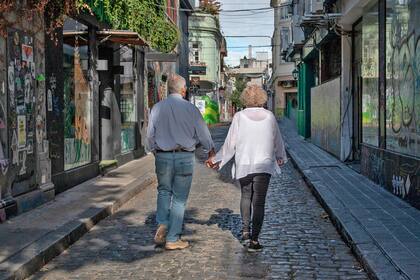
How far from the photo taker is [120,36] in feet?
43.6

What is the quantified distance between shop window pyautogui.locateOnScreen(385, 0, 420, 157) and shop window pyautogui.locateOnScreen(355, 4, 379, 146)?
111 cm

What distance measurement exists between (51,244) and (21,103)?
2790 mm

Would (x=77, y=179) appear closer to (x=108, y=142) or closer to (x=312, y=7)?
(x=108, y=142)

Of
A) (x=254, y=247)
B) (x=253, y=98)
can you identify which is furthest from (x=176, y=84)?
(x=254, y=247)

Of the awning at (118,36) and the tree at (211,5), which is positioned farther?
the tree at (211,5)

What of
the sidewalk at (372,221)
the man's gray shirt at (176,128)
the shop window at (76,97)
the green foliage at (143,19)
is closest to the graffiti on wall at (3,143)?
the man's gray shirt at (176,128)

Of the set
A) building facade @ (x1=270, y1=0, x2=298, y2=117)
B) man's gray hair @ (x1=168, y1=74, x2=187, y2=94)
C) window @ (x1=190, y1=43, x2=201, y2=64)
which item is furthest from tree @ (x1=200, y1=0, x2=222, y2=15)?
man's gray hair @ (x1=168, y1=74, x2=187, y2=94)

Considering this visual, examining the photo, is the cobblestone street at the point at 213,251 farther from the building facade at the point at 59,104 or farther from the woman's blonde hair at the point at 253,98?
the woman's blonde hair at the point at 253,98

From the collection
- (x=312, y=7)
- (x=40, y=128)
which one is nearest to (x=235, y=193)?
(x=40, y=128)

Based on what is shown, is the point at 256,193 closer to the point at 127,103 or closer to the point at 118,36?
the point at 118,36

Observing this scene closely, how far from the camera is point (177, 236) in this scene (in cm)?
683

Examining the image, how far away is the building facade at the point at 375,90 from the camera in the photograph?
347 inches

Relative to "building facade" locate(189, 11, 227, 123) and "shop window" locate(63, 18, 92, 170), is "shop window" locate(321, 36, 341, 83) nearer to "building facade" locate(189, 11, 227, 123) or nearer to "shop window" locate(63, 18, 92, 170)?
"shop window" locate(63, 18, 92, 170)

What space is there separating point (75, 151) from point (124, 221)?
3.36m
